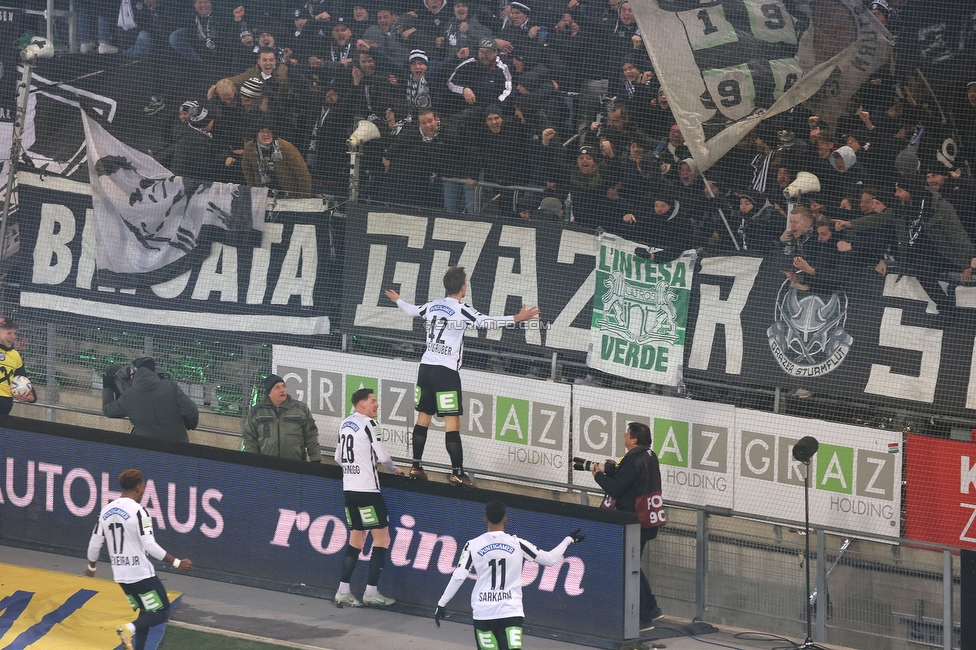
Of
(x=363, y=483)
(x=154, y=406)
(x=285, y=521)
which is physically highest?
(x=154, y=406)

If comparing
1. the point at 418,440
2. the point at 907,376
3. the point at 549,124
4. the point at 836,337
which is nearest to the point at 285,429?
the point at 418,440

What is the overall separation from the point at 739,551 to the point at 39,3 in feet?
35.9

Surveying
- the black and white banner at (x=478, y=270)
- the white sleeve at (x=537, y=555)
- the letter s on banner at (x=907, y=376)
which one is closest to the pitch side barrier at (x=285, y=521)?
the white sleeve at (x=537, y=555)

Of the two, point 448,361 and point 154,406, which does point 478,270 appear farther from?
point 154,406

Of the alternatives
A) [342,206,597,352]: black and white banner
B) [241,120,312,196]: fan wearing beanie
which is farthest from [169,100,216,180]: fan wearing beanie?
[342,206,597,352]: black and white banner

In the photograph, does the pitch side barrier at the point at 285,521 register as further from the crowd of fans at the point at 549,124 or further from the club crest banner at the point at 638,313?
the crowd of fans at the point at 549,124

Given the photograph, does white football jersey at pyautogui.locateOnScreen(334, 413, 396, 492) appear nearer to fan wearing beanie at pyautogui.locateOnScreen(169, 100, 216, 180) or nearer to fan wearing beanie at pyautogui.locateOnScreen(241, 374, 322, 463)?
fan wearing beanie at pyautogui.locateOnScreen(241, 374, 322, 463)

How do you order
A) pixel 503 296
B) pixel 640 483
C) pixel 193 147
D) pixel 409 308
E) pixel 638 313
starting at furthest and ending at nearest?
pixel 193 147 → pixel 503 296 → pixel 638 313 → pixel 409 308 → pixel 640 483

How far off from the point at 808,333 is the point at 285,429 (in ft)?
15.9

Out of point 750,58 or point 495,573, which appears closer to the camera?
point 495,573

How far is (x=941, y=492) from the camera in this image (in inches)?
400

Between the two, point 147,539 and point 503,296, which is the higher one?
point 503,296

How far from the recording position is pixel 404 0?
45.7 ft

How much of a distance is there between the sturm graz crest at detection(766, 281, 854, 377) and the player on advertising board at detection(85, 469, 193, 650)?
5.31 meters
